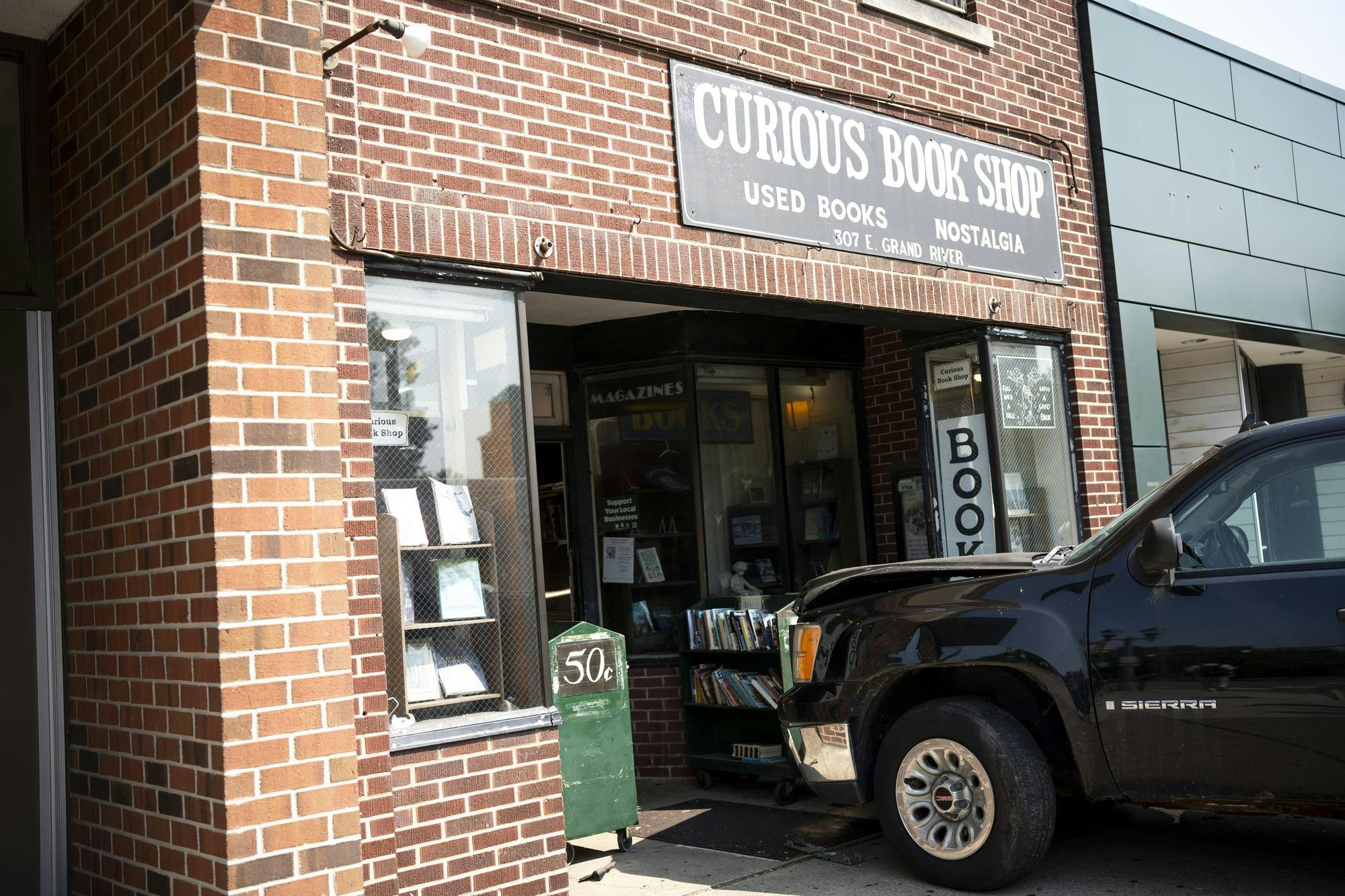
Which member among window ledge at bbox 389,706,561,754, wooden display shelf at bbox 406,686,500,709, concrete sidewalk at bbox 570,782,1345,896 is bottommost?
concrete sidewalk at bbox 570,782,1345,896

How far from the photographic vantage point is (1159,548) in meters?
4.81

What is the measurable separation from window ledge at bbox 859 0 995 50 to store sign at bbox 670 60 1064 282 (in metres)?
0.76

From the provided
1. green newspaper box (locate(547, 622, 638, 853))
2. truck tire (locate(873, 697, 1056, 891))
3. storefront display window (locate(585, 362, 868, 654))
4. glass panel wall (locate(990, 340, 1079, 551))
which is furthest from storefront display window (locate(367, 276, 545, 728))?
glass panel wall (locate(990, 340, 1079, 551))

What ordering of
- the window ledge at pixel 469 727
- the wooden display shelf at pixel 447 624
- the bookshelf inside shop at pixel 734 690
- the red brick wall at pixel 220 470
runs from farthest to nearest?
1. the bookshelf inside shop at pixel 734 690
2. the wooden display shelf at pixel 447 624
3. the window ledge at pixel 469 727
4. the red brick wall at pixel 220 470

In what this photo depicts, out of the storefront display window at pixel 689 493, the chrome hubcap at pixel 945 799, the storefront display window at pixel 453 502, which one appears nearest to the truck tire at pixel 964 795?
the chrome hubcap at pixel 945 799

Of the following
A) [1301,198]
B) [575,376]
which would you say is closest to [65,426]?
[575,376]

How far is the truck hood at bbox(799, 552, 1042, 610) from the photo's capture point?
5637mm

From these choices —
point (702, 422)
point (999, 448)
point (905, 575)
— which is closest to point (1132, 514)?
point (905, 575)

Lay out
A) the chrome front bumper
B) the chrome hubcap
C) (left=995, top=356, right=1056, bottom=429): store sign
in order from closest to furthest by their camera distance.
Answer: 1. the chrome hubcap
2. the chrome front bumper
3. (left=995, top=356, right=1056, bottom=429): store sign

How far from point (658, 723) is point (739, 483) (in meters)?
1.98

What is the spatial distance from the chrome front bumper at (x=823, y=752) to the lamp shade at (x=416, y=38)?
3582 mm

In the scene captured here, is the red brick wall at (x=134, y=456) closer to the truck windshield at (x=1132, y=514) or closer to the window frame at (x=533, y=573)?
the window frame at (x=533, y=573)

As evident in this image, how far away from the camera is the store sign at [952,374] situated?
28.4 feet

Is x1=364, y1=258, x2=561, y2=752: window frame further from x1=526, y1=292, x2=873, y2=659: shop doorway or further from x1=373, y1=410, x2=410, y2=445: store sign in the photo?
x1=526, y1=292, x2=873, y2=659: shop doorway
